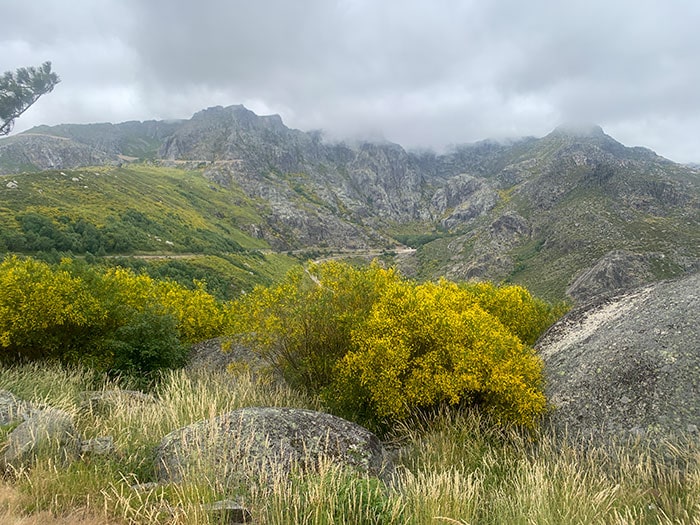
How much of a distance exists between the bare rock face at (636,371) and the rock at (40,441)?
41.6 ft

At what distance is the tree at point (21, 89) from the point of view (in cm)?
6644

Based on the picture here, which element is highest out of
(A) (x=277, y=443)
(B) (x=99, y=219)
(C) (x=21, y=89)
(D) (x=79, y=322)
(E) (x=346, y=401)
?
(C) (x=21, y=89)

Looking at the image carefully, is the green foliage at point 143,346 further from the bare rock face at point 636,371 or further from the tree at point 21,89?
the tree at point 21,89

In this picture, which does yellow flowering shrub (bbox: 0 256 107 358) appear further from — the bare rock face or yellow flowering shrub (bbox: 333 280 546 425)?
the bare rock face

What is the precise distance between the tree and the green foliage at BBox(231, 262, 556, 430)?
262ft

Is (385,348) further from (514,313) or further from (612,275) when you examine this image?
(612,275)

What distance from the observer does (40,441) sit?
5785mm

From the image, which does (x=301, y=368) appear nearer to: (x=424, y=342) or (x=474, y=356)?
(x=424, y=342)

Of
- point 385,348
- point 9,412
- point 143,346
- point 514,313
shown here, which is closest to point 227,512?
point 9,412

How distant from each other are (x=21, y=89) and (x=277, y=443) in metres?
90.3

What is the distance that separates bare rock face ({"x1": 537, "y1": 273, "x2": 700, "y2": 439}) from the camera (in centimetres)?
1037

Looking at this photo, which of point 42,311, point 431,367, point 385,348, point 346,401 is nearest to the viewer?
point 385,348

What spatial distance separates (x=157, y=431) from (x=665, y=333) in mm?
15001

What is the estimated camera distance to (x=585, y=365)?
43.0 ft
